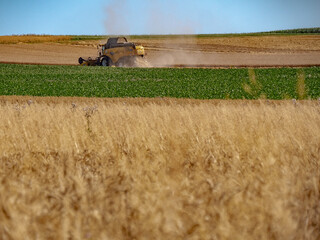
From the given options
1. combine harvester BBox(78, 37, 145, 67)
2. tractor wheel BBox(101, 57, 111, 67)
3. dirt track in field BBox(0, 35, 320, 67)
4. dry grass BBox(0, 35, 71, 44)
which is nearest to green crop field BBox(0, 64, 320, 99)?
combine harvester BBox(78, 37, 145, 67)

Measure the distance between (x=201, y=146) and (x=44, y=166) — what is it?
2035 mm

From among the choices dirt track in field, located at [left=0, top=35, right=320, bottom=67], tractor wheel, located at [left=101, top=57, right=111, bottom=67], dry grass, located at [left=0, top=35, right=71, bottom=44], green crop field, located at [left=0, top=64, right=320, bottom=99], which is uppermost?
dry grass, located at [left=0, top=35, right=71, bottom=44]

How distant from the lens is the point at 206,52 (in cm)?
6009

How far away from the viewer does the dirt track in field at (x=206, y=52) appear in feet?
167

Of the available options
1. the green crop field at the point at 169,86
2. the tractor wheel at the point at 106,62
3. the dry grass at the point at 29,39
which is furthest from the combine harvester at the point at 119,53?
the dry grass at the point at 29,39

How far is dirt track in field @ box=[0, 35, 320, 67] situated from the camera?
50.8m

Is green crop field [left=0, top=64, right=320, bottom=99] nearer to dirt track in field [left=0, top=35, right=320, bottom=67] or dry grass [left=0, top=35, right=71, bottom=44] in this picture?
dirt track in field [left=0, top=35, right=320, bottom=67]

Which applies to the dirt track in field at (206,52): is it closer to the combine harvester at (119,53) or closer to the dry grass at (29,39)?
the dry grass at (29,39)

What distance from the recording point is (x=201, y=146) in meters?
5.97

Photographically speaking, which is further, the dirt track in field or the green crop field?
the dirt track in field

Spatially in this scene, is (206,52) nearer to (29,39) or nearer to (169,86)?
(29,39)

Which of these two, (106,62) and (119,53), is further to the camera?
(106,62)

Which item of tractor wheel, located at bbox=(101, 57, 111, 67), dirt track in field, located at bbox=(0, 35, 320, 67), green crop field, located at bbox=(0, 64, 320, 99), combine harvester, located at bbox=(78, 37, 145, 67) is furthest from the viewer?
dirt track in field, located at bbox=(0, 35, 320, 67)

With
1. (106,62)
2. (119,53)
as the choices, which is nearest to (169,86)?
(119,53)
